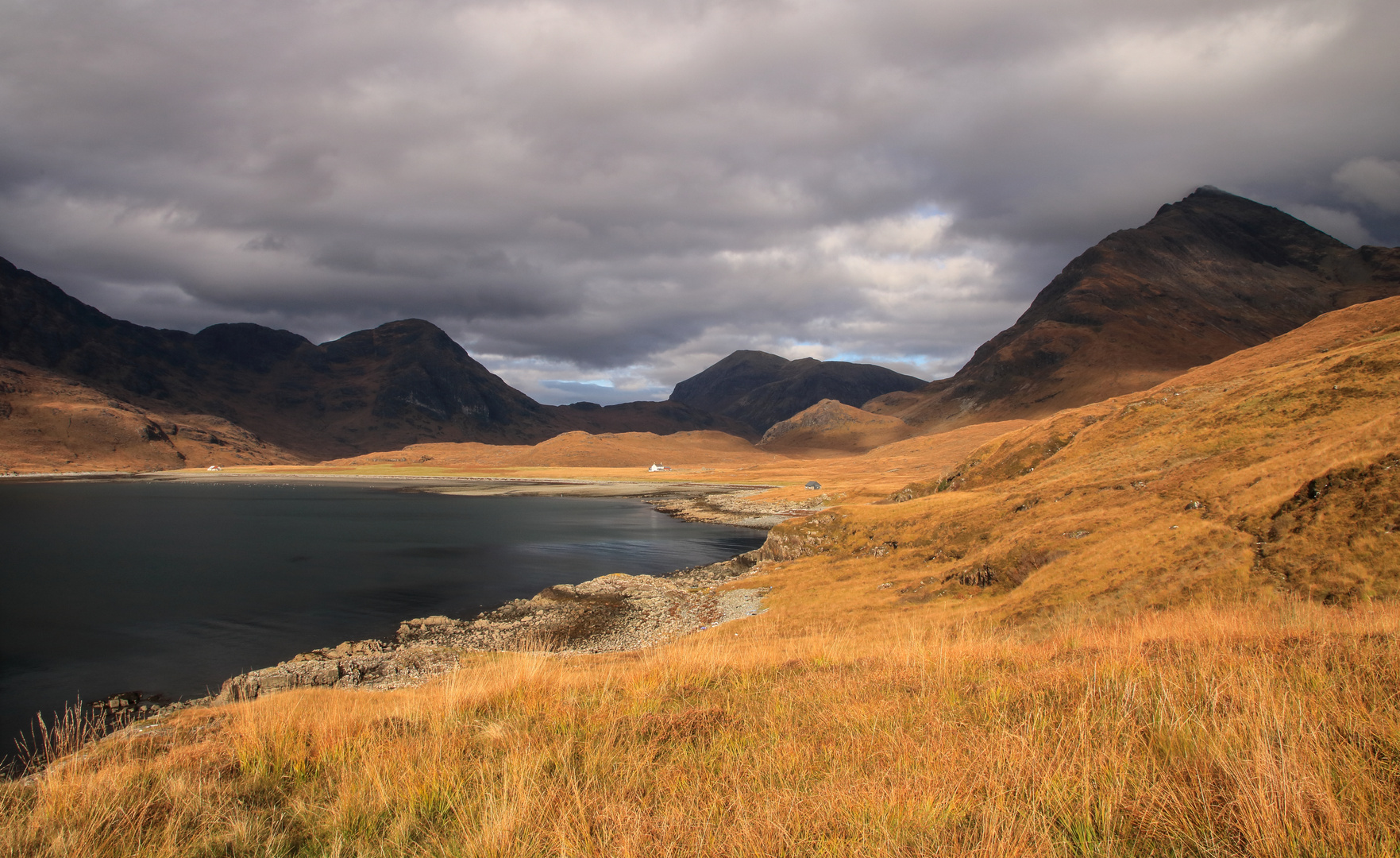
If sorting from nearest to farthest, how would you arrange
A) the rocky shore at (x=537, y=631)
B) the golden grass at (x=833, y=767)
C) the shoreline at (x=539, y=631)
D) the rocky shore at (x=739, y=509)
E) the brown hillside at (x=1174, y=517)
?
the golden grass at (x=833, y=767), the brown hillside at (x=1174, y=517), the shoreline at (x=539, y=631), the rocky shore at (x=537, y=631), the rocky shore at (x=739, y=509)

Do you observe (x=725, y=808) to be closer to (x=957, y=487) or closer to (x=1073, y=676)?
(x=1073, y=676)

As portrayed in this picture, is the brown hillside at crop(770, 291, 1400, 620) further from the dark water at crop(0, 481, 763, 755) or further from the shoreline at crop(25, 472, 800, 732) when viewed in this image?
the dark water at crop(0, 481, 763, 755)

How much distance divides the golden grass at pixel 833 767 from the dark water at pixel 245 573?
58.6 ft

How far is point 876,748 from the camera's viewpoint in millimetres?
5328

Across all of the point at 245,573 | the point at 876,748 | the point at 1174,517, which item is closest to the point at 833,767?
the point at 876,748

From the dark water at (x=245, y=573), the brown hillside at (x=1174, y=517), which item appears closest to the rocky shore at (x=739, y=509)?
the dark water at (x=245, y=573)

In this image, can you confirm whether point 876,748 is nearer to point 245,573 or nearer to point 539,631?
point 539,631

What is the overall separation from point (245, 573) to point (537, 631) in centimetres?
2659

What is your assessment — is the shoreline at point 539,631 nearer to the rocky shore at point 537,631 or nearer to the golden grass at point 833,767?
the rocky shore at point 537,631

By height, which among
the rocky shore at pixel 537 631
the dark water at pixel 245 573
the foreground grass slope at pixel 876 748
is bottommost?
the dark water at pixel 245 573

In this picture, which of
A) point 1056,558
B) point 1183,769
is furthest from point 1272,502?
point 1183,769

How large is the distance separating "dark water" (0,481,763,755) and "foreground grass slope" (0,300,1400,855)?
17.1 metres

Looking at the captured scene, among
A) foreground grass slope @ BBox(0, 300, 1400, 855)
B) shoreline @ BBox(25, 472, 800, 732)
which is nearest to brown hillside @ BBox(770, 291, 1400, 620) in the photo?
foreground grass slope @ BBox(0, 300, 1400, 855)

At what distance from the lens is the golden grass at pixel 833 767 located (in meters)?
3.78
